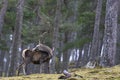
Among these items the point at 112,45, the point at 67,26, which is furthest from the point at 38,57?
the point at 67,26

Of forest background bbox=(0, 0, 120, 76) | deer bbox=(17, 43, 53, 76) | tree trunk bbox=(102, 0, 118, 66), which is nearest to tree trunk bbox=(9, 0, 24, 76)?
forest background bbox=(0, 0, 120, 76)

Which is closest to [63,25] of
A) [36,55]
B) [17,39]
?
[17,39]

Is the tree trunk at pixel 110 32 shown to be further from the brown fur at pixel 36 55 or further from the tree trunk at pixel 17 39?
the tree trunk at pixel 17 39

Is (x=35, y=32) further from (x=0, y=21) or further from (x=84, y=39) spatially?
(x=0, y=21)

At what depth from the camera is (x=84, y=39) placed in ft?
73.2

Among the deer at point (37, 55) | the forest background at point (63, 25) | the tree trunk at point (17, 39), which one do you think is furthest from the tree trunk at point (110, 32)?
the tree trunk at point (17, 39)

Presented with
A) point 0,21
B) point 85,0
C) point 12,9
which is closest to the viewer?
point 0,21

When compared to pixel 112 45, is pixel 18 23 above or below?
above

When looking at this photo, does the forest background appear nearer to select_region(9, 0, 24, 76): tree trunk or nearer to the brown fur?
select_region(9, 0, 24, 76): tree trunk

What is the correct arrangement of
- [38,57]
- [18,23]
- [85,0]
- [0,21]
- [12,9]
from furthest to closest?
[12,9] → [85,0] → [0,21] → [18,23] → [38,57]

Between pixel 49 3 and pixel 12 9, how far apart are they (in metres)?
3.15

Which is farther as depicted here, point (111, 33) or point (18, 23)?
point (18, 23)

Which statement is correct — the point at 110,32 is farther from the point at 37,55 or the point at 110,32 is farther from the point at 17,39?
the point at 17,39

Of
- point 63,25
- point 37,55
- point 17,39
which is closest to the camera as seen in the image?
point 37,55
